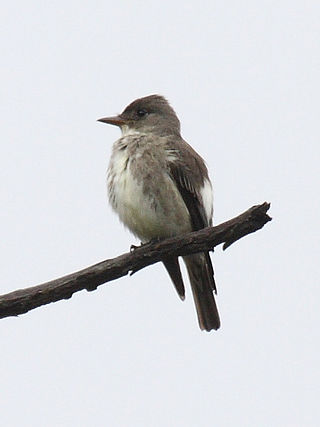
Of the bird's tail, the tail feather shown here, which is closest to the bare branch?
the tail feather

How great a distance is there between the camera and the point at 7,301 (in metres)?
6.74

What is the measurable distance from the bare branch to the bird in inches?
40.6

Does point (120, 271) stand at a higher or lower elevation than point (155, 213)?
lower

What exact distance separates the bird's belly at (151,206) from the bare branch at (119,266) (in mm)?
994

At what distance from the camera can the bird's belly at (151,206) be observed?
8.46 meters

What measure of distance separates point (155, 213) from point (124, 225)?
0.57 metres

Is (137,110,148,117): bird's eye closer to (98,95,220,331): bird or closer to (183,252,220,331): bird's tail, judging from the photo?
(98,95,220,331): bird

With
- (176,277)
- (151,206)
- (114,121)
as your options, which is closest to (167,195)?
(151,206)

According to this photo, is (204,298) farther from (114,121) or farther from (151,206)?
(114,121)

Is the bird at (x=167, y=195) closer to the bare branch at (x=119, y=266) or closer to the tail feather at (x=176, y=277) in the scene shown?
the tail feather at (x=176, y=277)

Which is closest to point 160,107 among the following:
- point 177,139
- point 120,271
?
point 177,139

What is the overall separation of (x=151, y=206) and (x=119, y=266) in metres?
1.41

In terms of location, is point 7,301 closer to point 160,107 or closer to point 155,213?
point 155,213

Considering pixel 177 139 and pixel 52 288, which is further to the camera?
pixel 177 139
